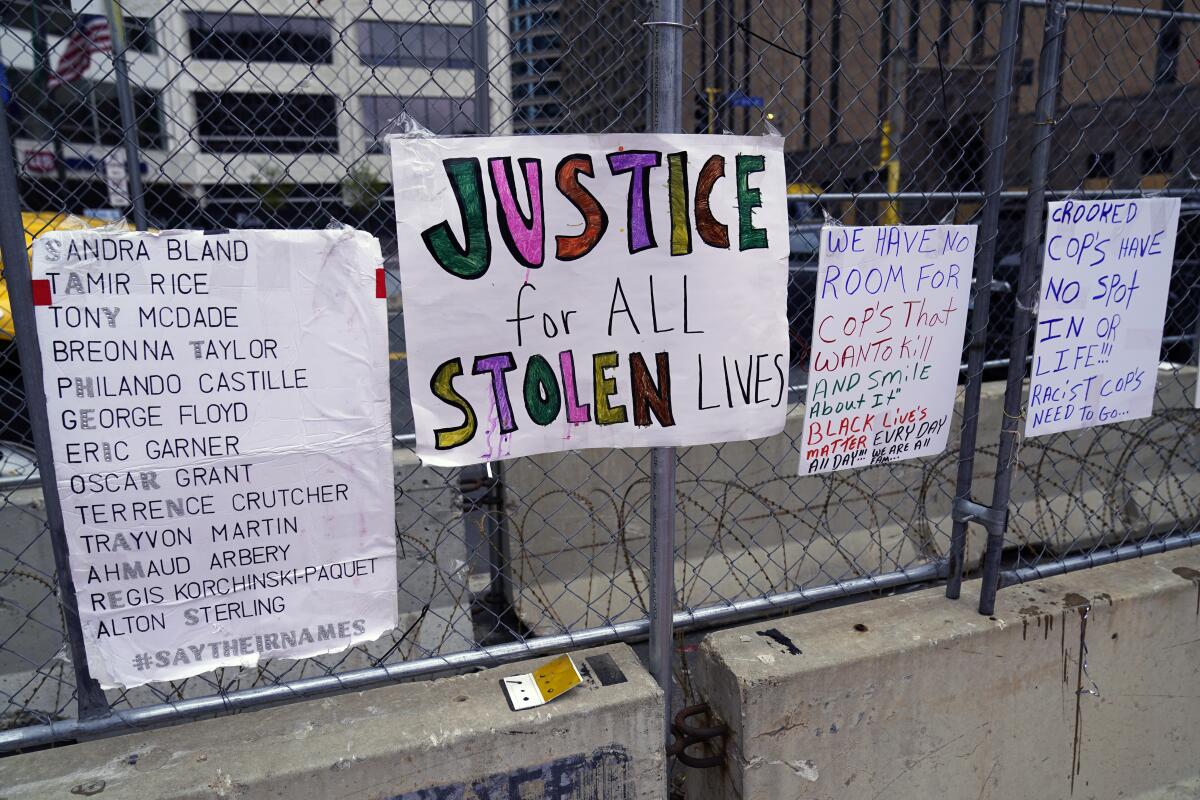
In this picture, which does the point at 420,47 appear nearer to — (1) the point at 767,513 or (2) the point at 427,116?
(2) the point at 427,116

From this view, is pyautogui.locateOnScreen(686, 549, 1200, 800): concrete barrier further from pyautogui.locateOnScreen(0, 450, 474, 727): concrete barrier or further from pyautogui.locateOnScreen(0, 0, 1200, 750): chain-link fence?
pyautogui.locateOnScreen(0, 450, 474, 727): concrete barrier

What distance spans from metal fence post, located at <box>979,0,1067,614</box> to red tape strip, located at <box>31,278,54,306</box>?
2.41 meters

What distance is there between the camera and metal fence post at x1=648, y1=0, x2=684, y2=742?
1.92 meters

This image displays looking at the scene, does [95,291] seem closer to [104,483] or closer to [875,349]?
[104,483]

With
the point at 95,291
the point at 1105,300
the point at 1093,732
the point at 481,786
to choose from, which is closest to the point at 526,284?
Answer: the point at 95,291

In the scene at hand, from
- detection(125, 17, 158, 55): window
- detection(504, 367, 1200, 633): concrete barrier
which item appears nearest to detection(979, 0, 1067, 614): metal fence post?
detection(504, 367, 1200, 633): concrete barrier

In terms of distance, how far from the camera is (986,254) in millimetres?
2443

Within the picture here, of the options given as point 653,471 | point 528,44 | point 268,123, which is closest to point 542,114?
point 268,123

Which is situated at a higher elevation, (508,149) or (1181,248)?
(508,149)

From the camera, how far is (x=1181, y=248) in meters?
7.18

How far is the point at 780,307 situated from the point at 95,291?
1.62 meters

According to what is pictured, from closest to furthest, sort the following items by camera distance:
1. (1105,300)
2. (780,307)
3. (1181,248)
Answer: (780,307) < (1105,300) < (1181,248)

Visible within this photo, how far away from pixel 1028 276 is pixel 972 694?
4.18 feet

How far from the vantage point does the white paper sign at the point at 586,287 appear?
189 cm
